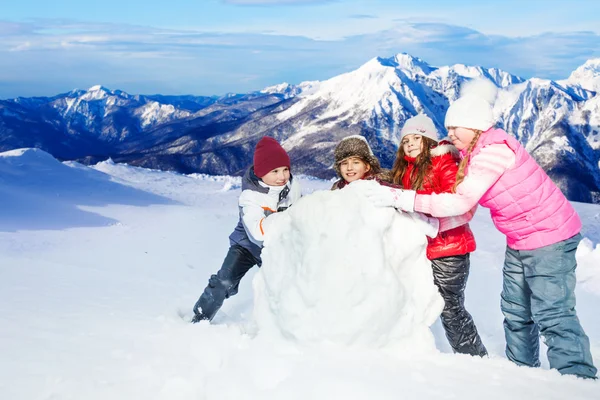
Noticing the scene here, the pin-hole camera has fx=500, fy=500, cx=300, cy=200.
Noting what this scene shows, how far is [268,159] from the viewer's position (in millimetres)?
4043

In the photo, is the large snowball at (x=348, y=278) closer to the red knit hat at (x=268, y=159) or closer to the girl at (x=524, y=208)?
the girl at (x=524, y=208)

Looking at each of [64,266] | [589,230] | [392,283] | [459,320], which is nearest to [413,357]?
[392,283]

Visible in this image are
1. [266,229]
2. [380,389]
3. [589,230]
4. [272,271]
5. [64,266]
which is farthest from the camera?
[589,230]

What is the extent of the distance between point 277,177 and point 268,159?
0.56ft

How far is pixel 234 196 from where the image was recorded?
14.0 meters

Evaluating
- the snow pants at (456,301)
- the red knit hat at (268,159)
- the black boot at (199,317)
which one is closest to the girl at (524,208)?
the snow pants at (456,301)

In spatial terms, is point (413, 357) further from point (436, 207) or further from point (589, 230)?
point (589, 230)

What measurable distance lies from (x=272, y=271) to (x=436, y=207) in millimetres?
1150

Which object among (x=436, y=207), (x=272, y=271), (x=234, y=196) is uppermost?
(x=436, y=207)

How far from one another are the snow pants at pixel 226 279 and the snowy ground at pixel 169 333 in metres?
0.34

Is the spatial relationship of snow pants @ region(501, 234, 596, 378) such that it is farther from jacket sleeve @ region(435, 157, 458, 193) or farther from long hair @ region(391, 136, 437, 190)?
long hair @ region(391, 136, 437, 190)

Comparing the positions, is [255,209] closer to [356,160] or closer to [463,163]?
[356,160]

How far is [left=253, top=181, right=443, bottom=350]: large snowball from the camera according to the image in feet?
9.83

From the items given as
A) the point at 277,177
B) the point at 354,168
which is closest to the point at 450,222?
the point at 354,168
